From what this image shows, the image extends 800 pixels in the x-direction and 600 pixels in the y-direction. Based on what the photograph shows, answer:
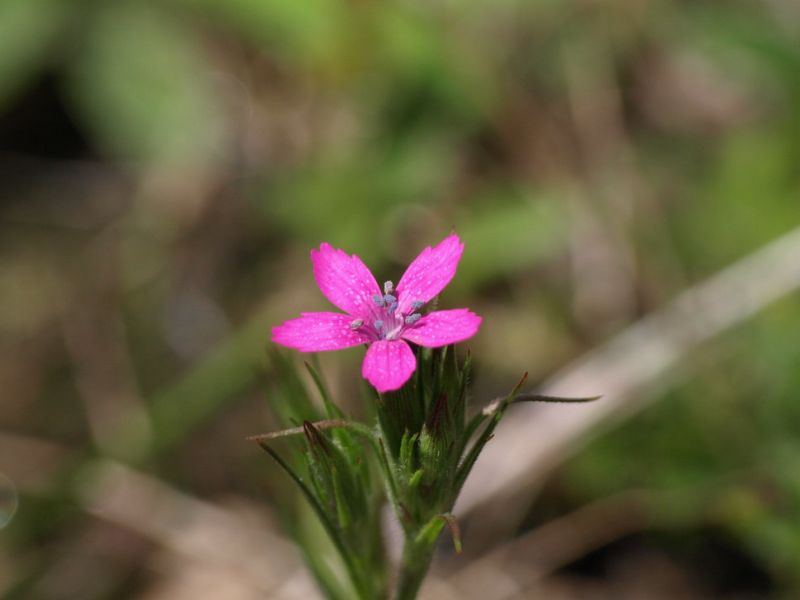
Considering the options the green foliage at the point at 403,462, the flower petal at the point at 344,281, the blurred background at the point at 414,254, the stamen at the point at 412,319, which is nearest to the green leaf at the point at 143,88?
the blurred background at the point at 414,254

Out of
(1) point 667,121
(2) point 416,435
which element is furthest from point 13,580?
(1) point 667,121

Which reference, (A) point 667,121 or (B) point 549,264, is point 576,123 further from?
(B) point 549,264

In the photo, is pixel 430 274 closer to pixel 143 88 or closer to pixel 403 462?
pixel 403 462

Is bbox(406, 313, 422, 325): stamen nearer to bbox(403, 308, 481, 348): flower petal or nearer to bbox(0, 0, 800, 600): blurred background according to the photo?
bbox(403, 308, 481, 348): flower petal

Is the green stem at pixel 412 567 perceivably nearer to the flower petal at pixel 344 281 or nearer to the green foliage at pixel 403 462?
the green foliage at pixel 403 462

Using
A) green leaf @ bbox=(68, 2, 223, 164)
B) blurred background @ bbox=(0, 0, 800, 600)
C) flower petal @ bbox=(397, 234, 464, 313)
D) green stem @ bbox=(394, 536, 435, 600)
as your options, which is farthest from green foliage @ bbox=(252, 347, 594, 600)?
green leaf @ bbox=(68, 2, 223, 164)

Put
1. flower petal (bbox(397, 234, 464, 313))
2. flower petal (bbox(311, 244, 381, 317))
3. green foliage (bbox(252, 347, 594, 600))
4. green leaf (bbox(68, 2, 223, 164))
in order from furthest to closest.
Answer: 1. green leaf (bbox(68, 2, 223, 164))
2. flower petal (bbox(311, 244, 381, 317))
3. flower petal (bbox(397, 234, 464, 313))
4. green foliage (bbox(252, 347, 594, 600))
